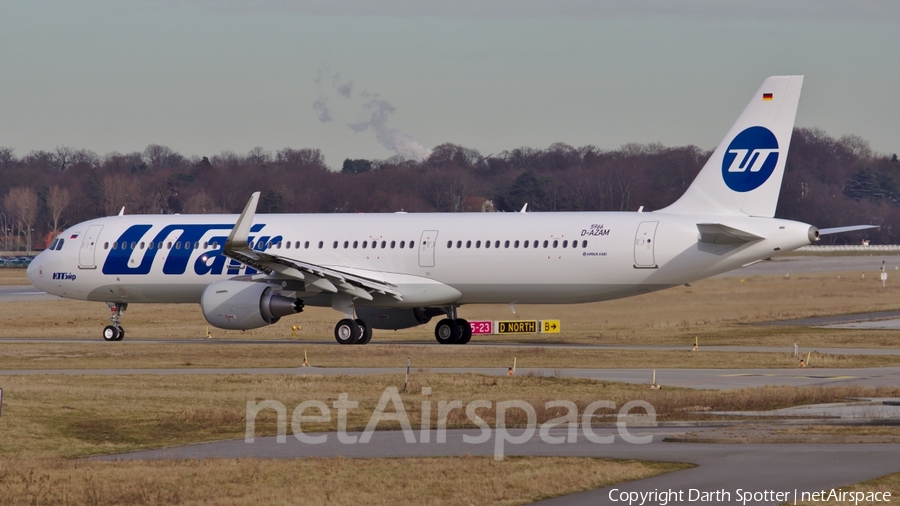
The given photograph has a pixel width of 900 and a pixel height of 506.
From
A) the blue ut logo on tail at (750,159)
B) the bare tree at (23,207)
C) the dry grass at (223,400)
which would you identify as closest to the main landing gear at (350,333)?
the dry grass at (223,400)

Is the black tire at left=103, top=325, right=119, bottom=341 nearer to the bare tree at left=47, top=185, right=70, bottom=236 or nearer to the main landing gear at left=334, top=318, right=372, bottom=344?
the main landing gear at left=334, top=318, right=372, bottom=344

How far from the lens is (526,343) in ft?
133

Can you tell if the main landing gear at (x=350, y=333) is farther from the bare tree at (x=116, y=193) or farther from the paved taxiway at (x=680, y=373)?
the bare tree at (x=116, y=193)

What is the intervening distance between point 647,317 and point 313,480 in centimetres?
2982

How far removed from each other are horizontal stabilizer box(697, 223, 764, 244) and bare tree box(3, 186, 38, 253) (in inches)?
4196

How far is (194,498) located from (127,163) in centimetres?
14699

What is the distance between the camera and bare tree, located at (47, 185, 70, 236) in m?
125

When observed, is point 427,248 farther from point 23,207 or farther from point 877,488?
point 23,207

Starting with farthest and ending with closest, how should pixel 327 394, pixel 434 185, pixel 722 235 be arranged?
1. pixel 434 185
2. pixel 722 235
3. pixel 327 394

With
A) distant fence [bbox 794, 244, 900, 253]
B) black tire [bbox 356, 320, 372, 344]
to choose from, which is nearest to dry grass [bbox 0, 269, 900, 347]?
black tire [bbox 356, 320, 372, 344]

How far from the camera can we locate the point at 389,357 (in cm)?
3412

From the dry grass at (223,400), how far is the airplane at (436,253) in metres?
9.47

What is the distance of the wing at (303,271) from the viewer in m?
35.8

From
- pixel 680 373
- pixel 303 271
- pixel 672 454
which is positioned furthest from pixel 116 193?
pixel 672 454
